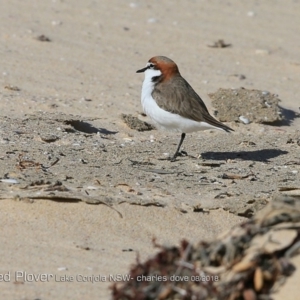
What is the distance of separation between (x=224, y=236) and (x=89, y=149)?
3565 mm

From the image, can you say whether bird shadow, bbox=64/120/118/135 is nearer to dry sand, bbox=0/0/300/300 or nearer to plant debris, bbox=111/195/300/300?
dry sand, bbox=0/0/300/300

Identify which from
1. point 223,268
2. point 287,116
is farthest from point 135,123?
point 223,268

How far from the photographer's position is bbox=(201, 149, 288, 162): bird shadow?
309 inches

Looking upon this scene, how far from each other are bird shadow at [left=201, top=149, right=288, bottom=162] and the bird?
10.3 inches

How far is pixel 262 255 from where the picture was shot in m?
3.80

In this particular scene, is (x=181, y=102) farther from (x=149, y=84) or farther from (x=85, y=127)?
(x=85, y=127)

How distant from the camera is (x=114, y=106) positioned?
927cm

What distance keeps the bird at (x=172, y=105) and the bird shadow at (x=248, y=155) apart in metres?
0.26

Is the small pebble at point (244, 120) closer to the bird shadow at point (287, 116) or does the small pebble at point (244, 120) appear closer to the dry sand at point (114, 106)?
the dry sand at point (114, 106)

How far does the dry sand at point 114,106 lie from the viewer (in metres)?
5.26

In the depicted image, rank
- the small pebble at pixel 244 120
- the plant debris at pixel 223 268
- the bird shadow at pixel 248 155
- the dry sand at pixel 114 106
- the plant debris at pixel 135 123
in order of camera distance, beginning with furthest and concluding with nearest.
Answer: the small pebble at pixel 244 120, the plant debris at pixel 135 123, the bird shadow at pixel 248 155, the dry sand at pixel 114 106, the plant debris at pixel 223 268

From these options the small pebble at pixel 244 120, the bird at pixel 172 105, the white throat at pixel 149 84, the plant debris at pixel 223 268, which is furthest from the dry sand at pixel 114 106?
the white throat at pixel 149 84

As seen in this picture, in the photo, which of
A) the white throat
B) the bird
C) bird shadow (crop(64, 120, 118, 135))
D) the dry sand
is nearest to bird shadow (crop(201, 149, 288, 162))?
the dry sand

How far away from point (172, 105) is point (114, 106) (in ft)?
4.36
